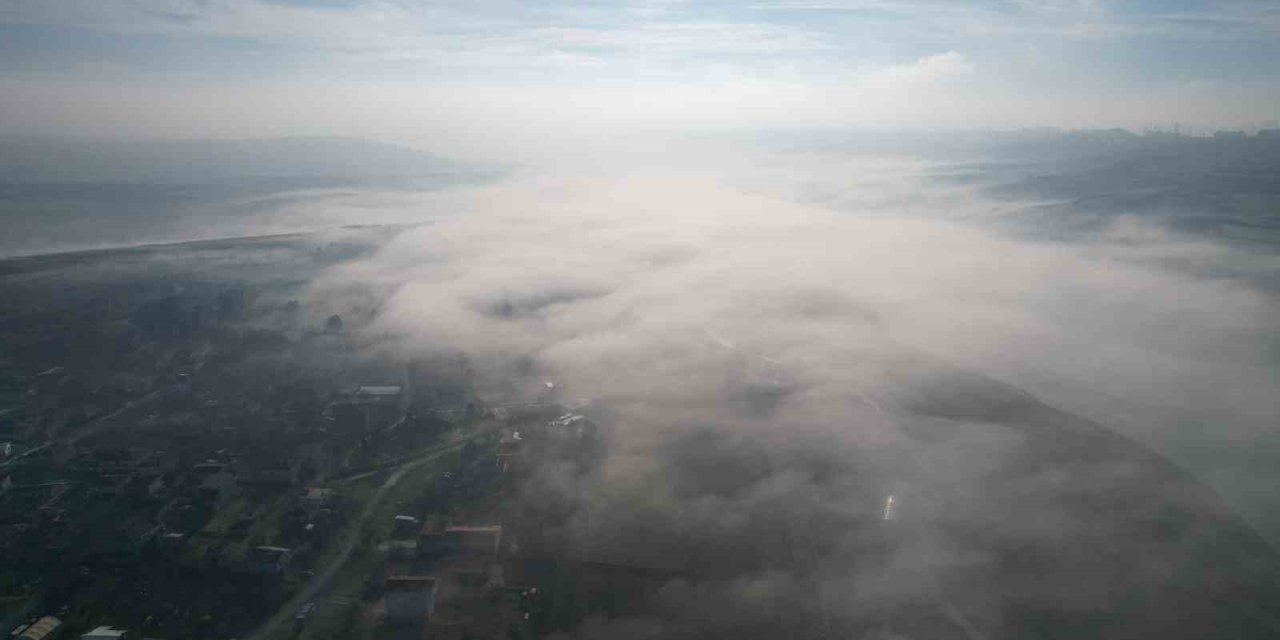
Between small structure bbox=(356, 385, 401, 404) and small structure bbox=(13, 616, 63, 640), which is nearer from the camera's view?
small structure bbox=(13, 616, 63, 640)

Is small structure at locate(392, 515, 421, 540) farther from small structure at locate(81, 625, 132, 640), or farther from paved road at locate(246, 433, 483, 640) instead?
small structure at locate(81, 625, 132, 640)

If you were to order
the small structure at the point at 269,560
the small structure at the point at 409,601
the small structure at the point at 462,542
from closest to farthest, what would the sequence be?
the small structure at the point at 409,601 → the small structure at the point at 269,560 → the small structure at the point at 462,542

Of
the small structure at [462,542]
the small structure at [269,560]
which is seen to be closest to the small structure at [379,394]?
the small structure at [269,560]

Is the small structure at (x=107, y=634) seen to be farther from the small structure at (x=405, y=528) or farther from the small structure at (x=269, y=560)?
the small structure at (x=405, y=528)

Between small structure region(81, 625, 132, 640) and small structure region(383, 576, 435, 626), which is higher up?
small structure region(383, 576, 435, 626)

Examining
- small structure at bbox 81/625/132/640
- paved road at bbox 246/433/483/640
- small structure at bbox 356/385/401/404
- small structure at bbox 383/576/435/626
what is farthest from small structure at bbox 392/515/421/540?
small structure at bbox 356/385/401/404

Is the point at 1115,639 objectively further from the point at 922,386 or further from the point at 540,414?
the point at 540,414

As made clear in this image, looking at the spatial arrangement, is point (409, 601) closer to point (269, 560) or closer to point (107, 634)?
point (269, 560)
